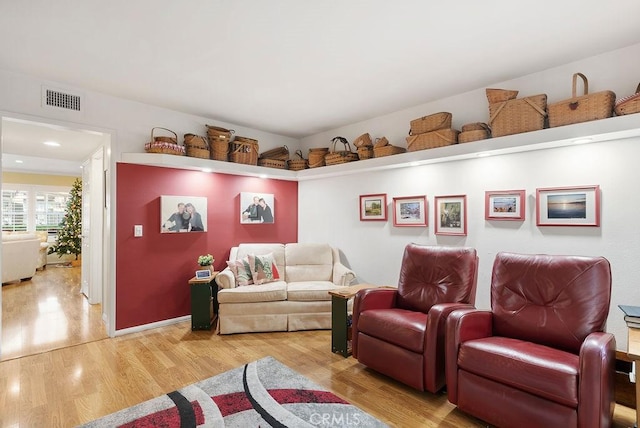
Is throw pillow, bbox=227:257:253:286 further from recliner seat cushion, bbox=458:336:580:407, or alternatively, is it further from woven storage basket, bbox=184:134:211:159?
recliner seat cushion, bbox=458:336:580:407

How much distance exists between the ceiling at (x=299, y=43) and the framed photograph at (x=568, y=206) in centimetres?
116

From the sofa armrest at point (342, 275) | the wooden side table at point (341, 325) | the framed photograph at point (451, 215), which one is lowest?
the wooden side table at point (341, 325)

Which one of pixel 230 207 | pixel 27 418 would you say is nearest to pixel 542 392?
pixel 27 418

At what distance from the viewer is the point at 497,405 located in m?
1.89

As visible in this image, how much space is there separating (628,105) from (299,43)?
98.5 inches

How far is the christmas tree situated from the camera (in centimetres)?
802

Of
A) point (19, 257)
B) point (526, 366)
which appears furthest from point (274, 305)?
point (19, 257)

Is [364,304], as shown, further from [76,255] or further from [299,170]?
[76,255]

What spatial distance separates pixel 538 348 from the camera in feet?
6.57

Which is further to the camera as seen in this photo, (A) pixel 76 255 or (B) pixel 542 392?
(A) pixel 76 255

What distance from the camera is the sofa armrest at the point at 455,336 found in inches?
82.7

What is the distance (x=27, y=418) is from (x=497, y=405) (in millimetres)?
3049

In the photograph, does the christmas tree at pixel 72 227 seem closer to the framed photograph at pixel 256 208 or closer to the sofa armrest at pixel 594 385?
the framed photograph at pixel 256 208

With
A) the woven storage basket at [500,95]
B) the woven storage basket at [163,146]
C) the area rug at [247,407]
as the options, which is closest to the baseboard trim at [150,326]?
the area rug at [247,407]
